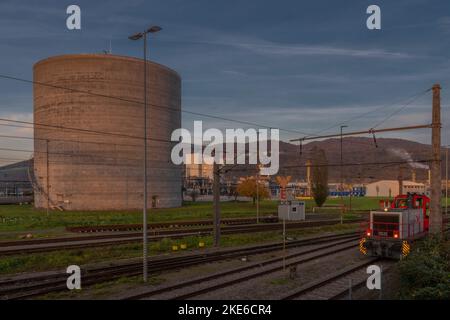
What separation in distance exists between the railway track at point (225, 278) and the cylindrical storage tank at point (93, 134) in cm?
5215

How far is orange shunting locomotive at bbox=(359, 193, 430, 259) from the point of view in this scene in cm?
2100

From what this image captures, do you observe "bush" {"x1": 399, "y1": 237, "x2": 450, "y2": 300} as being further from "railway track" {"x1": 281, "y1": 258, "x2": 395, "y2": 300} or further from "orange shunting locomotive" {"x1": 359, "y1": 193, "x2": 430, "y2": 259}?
"orange shunting locomotive" {"x1": 359, "y1": 193, "x2": 430, "y2": 259}

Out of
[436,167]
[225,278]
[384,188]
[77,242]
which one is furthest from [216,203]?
[384,188]

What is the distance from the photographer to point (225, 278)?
17.9 metres

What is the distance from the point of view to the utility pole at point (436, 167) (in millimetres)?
21688

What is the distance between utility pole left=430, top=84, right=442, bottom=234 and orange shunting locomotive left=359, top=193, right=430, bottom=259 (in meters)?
1.09

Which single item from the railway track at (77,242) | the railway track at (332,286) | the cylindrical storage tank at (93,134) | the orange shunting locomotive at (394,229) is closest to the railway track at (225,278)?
the railway track at (332,286)

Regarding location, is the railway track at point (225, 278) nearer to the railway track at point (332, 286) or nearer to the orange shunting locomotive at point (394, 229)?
the railway track at point (332, 286)

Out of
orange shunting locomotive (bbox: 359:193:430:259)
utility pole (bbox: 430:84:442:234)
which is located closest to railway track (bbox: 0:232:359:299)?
orange shunting locomotive (bbox: 359:193:430:259)
